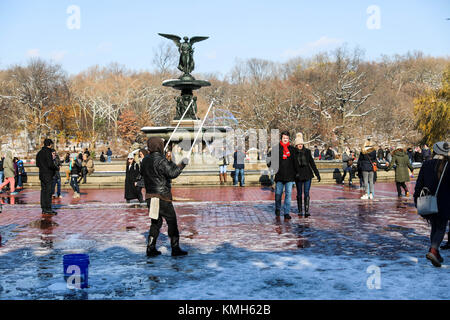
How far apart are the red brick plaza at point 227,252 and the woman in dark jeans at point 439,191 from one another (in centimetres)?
26

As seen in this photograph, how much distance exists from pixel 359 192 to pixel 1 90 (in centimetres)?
5850

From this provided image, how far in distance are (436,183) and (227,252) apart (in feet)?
10.5

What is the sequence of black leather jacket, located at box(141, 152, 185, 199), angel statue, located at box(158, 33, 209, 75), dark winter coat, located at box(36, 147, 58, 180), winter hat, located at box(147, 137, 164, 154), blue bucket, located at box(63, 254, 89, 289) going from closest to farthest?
blue bucket, located at box(63, 254, 89, 289)
black leather jacket, located at box(141, 152, 185, 199)
winter hat, located at box(147, 137, 164, 154)
dark winter coat, located at box(36, 147, 58, 180)
angel statue, located at box(158, 33, 209, 75)

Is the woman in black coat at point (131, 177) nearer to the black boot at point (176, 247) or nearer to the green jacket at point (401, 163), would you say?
the black boot at point (176, 247)

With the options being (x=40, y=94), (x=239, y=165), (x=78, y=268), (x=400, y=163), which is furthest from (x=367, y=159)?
(x=40, y=94)

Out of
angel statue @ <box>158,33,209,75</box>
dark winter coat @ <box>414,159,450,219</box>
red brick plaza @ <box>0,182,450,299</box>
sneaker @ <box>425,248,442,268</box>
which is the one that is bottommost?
red brick plaza @ <box>0,182,450,299</box>

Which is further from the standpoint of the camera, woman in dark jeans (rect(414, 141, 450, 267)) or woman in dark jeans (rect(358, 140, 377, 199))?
woman in dark jeans (rect(358, 140, 377, 199))

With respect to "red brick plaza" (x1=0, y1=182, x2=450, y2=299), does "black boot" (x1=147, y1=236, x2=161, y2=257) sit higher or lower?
higher

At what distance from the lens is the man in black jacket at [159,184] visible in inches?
294

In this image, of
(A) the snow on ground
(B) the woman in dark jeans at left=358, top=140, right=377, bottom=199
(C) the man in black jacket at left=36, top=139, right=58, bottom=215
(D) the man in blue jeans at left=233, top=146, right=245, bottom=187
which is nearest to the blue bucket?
(A) the snow on ground

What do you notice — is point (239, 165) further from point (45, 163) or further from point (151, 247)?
point (151, 247)

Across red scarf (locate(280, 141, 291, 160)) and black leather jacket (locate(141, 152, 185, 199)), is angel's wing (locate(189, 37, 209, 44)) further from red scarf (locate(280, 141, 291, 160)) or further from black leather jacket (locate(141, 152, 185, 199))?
black leather jacket (locate(141, 152, 185, 199))

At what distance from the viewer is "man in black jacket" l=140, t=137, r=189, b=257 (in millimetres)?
7457

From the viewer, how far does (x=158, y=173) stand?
7.50 metres
